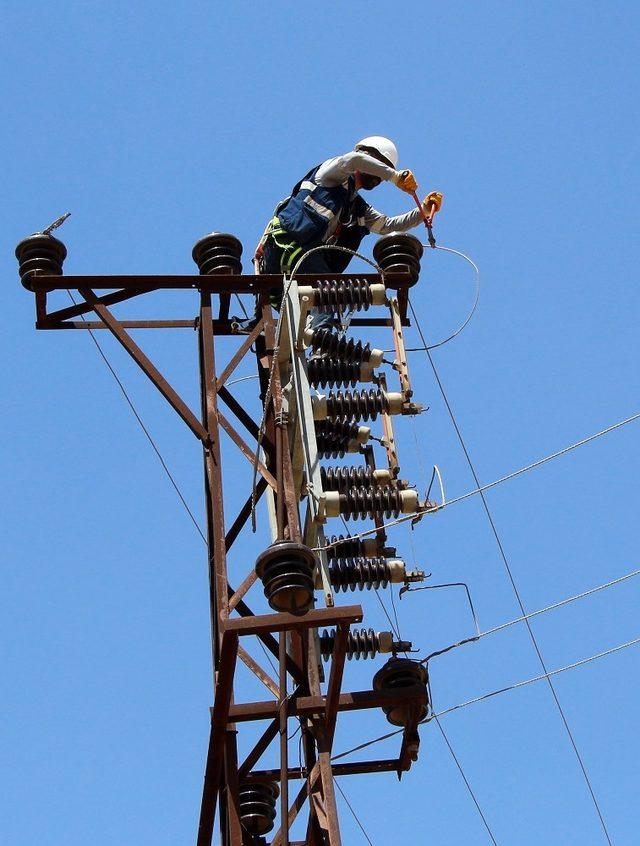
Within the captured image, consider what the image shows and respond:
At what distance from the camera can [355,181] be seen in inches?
432

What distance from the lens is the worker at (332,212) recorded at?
425 inches

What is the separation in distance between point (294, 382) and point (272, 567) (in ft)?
5.46

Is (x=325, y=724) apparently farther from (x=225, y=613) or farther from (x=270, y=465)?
(x=270, y=465)

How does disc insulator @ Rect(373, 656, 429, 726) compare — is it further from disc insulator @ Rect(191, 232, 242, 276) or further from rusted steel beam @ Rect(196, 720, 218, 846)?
disc insulator @ Rect(191, 232, 242, 276)

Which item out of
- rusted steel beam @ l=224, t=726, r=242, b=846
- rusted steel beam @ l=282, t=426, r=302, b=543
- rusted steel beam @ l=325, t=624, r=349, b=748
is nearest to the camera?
rusted steel beam @ l=325, t=624, r=349, b=748

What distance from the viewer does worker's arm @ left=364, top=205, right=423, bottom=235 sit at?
36.7ft

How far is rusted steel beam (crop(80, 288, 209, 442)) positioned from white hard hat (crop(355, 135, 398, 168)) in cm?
219

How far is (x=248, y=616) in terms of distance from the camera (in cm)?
878

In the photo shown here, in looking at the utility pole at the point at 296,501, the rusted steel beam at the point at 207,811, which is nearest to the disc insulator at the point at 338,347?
the utility pole at the point at 296,501

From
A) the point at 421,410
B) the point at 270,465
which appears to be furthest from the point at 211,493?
the point at 421,410

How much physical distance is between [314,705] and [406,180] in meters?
3.77

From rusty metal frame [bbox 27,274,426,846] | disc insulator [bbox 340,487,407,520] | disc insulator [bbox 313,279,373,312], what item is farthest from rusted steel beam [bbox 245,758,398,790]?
disc insulator [bbox 313,279,373,312]

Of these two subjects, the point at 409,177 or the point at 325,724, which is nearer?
the point at 325,724

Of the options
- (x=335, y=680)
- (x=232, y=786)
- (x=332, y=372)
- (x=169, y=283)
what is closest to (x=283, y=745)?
(x=335, y=680)
